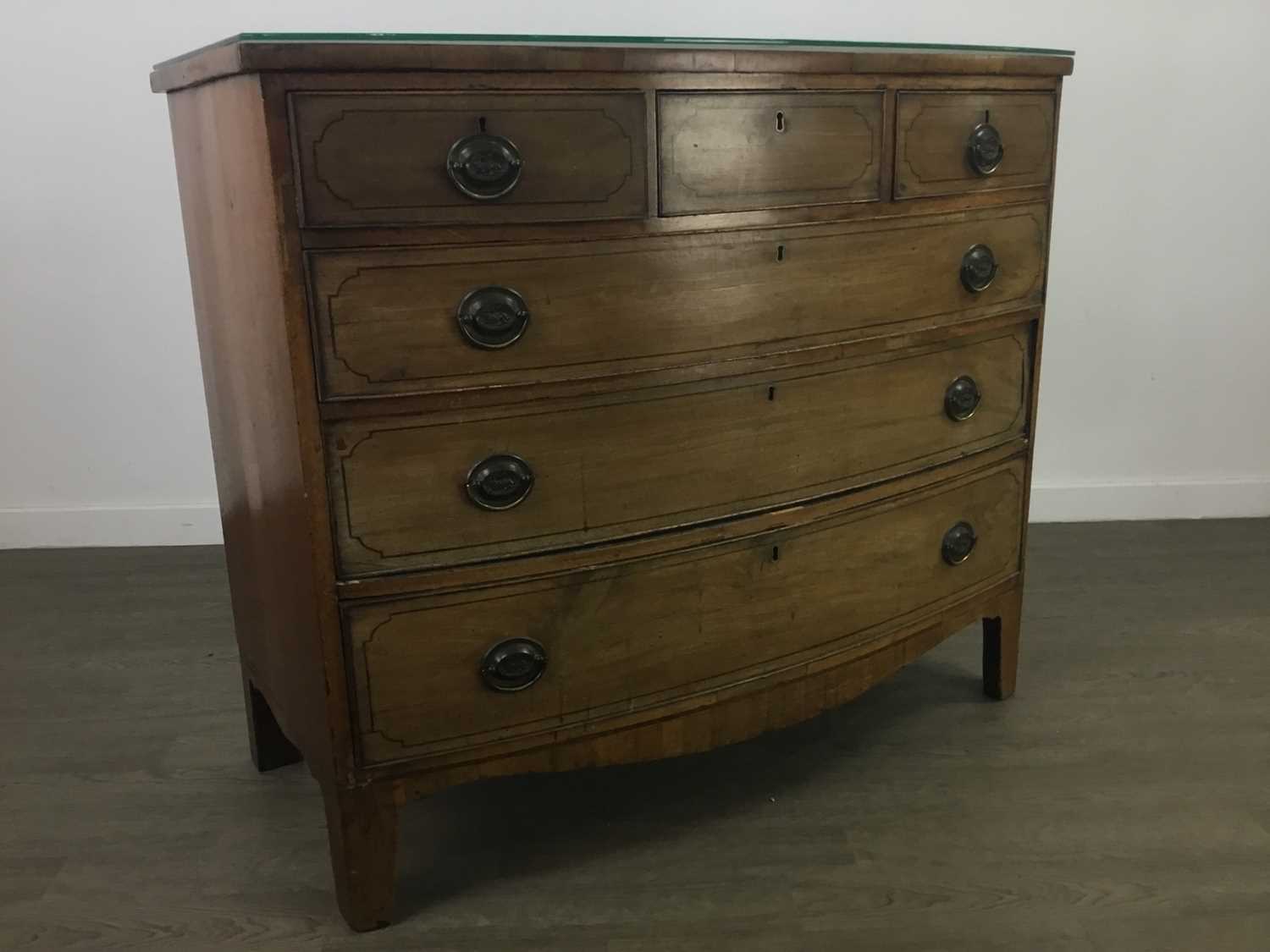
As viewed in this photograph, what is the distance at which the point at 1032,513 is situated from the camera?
111 inches

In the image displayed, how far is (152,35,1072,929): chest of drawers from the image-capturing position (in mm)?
1177

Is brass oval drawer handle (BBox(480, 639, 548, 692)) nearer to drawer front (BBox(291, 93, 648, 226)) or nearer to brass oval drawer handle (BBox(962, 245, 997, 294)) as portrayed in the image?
drawer front (BBox(291, 93, 648, 226))

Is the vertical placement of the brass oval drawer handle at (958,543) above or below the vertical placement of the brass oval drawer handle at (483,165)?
below

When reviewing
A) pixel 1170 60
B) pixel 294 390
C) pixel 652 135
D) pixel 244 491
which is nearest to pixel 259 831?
pixel 244 491

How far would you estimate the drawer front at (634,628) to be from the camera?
1.33m

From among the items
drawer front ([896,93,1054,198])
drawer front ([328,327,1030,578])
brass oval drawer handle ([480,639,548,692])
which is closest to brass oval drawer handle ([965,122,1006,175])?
drawer front ([896,93,1054,198])

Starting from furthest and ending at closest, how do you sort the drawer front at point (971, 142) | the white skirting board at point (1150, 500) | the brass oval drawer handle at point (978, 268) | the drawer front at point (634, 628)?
the white skirting board at point (1150, 500)
the brass oval drawer handle at point (978, 268)
the drawer front at point (971, 142)
the drawer front at point (634, 628)

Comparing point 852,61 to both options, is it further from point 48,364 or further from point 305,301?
point 48,364

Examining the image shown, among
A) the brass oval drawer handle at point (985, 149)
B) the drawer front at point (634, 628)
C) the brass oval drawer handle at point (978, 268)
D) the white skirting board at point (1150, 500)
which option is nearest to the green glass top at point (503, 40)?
the brass oval drawer handle at point (985, 149)

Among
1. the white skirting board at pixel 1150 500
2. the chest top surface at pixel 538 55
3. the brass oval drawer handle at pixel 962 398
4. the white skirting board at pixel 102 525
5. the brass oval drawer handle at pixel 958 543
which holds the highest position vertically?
the chest top surface at pixel 538 55

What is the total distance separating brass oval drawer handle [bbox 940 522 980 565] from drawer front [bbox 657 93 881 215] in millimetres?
558

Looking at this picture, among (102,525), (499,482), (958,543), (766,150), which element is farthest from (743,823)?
(102,525)

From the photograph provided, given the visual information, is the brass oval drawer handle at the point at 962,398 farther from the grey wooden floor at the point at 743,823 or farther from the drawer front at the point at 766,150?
the grey wooden floor at the point at 743,823

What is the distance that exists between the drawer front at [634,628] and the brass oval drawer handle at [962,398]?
116 mm
